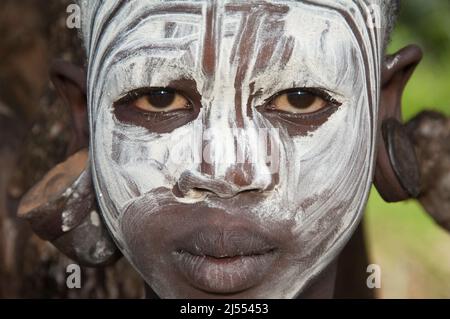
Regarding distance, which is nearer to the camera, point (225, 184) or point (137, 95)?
point (225, 184)

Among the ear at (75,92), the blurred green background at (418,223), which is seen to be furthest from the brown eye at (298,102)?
the blurred green background at (418,223)

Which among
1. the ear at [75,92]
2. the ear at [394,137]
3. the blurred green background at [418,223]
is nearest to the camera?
the ear at [394,137]

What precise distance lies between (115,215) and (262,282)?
35 cm

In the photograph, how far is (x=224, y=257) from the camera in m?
2.62

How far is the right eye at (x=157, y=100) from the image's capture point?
8.76 ft

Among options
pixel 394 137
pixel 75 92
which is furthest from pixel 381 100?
pixel 75 92

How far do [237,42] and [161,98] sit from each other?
214 mm

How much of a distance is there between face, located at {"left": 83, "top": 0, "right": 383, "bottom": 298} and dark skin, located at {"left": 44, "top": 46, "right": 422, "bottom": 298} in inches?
8.5

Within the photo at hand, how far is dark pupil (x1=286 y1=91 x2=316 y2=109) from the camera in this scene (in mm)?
2662

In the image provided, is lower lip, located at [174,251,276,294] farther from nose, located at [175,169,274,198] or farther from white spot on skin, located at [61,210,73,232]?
white spot on skin, located at [61,210,73,232]

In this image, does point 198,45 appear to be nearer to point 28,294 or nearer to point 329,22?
point 329,22

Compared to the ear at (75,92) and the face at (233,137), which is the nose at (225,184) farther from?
the ear at (75,92)

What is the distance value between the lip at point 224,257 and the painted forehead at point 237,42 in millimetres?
293

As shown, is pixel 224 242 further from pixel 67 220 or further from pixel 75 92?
pixel 75 92
